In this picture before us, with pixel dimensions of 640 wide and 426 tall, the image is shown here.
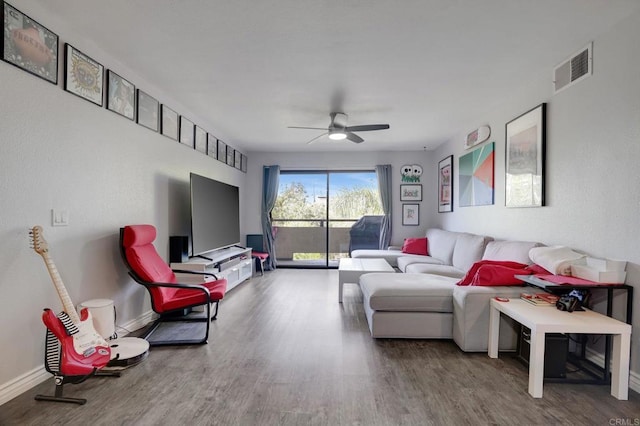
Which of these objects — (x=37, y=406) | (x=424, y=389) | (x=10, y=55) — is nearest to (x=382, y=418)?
(x=424, y=389)

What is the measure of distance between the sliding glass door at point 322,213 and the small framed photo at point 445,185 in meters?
1.28

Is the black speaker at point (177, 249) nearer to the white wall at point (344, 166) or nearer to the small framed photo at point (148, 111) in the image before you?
the small framed photo at point (148, 111)

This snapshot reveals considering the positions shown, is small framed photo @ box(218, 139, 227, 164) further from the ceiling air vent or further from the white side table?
the white side table

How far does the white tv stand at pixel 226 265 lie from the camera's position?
11.9ft

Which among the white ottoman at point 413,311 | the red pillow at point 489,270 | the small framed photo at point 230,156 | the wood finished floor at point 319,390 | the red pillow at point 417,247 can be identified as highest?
the small framed photo at point 230,156

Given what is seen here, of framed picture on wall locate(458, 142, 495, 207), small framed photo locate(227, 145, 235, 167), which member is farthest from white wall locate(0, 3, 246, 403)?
framed picture on wall locate(458, 142, 495, 207)

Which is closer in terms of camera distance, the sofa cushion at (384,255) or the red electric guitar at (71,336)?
the red electric guitar at (71,336)

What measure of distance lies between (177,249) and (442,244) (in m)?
3.99

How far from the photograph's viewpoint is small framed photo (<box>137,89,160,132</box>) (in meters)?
3.15

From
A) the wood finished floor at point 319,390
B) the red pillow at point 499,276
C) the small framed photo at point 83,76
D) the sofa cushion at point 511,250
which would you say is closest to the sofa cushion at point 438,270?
the sofa cushion at point 511,250

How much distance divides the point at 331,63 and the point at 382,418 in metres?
2.75

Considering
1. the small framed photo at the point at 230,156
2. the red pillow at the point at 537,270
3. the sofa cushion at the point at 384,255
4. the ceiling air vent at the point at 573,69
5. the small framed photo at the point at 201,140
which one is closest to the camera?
the ceiling air vent at the point at 573,69

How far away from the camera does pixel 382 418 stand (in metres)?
1.78

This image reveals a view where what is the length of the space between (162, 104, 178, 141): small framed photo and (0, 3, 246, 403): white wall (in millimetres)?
152
